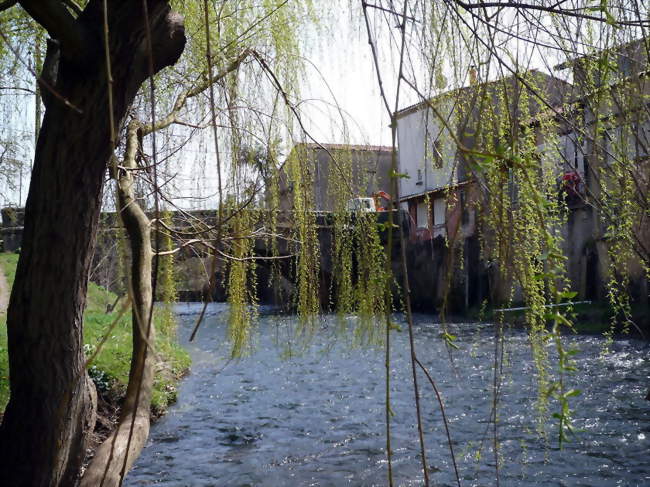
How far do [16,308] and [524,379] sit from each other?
6597mm

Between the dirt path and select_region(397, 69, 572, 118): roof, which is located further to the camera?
the dirt path

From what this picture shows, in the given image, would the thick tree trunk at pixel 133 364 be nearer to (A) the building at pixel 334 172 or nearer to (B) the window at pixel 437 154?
(A) the building at pixel 334 172

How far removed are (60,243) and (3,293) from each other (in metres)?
10.2

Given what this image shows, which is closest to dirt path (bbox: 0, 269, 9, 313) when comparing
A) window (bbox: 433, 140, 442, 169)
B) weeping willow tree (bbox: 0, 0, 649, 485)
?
weeping willow tree (bbox: 0, 0, 649, 485)

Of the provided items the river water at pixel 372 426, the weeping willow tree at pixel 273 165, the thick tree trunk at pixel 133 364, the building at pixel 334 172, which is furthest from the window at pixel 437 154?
the river water at pixel 372 426

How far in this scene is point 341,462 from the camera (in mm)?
5215

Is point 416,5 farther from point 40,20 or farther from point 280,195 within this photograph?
point 280,195

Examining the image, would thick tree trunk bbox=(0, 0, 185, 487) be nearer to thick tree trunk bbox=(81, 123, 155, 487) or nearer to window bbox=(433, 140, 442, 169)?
thick tree trunk bbox=(81, 123, 155, 487)

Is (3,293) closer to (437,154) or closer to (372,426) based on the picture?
(372,426)

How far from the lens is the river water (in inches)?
189

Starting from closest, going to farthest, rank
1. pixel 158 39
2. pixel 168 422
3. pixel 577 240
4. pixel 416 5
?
pixel 416 5 → pixel 158 39 → pixel 168 422 → pixel 577 240

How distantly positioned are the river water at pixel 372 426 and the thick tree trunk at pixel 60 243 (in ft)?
3.55

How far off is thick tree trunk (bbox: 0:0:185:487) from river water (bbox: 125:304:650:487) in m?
1.08

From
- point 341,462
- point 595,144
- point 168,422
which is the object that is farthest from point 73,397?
point 168,422
